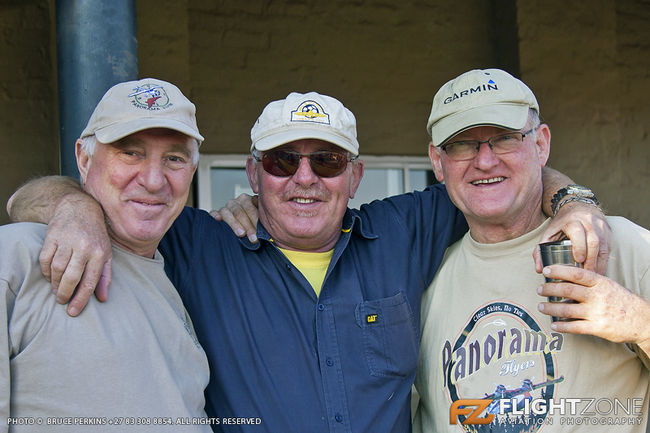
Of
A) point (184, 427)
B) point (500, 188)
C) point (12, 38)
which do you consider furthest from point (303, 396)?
point (12, 38)

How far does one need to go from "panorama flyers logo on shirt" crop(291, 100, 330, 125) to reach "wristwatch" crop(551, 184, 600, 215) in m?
0.89

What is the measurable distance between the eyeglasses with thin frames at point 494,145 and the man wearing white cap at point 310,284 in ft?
1.14

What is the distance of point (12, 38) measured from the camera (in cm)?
455

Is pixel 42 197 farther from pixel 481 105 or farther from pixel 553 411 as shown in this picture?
pixel 553 411

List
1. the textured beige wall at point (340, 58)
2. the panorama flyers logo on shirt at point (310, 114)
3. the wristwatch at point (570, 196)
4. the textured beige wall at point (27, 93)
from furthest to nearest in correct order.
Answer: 1. the textured beige wall at point (340, 58)
2. the textured beige wall at point (27, 93)
3. the panorama flyers logo on shirt at point (310, 114)
4. the wristwatch at point (570, 196)

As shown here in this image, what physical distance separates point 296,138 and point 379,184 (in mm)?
3024

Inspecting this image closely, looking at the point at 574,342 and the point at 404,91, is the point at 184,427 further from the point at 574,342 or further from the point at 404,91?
the point at 404,91

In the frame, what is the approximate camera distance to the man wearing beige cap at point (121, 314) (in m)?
1.68

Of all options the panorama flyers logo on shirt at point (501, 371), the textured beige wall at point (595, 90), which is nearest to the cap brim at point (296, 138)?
the panorama flyers logo on shirt at point (501, 371)

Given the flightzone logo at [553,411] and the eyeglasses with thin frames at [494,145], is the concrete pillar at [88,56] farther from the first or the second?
the flightzone logo at [553,411]

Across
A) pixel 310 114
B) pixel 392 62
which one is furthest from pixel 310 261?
pixel 392 62

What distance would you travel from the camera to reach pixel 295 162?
2578mm

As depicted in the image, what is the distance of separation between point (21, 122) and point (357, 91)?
2.42 metres

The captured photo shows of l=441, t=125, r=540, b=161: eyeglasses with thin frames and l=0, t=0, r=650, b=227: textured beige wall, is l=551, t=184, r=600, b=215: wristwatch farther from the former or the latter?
l=0, t=0, r=650, b=227: textured beige wall
